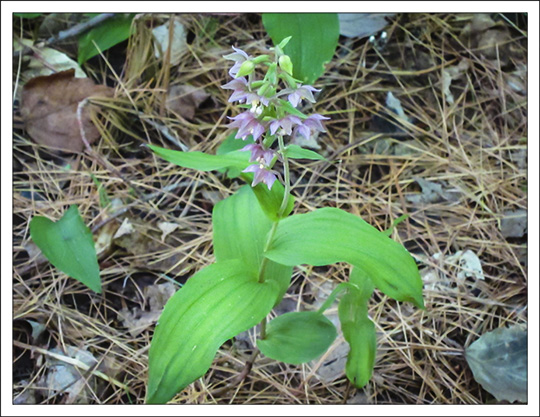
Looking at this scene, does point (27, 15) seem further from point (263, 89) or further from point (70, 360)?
point (263, 89)

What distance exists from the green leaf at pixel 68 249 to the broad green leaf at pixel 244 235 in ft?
1.85

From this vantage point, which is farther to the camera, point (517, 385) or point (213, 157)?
point (517, 385)

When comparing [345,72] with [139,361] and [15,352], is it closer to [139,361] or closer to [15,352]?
[139,361]

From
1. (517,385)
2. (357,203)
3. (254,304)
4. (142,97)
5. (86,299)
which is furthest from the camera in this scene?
(142,97)

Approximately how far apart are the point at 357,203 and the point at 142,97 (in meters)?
1.16

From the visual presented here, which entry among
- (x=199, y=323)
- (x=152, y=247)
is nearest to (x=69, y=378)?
(x=152, y=247)

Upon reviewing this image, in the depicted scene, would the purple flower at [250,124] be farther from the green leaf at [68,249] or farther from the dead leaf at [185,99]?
the dead leaf at [185,99]

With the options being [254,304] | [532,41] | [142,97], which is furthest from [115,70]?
[532,41]

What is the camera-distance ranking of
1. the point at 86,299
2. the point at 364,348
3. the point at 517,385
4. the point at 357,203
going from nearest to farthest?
1. the point at 364,348
2. the point at 517,385
3. the point at 86,299
4. the point at 357,203

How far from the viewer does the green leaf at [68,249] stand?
2.17 metres

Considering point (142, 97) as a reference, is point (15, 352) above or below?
below

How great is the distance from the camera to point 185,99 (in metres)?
2.71

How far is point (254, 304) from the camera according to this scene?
1.71 metres

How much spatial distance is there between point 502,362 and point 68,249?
5.74 feet
